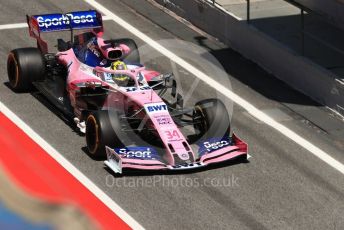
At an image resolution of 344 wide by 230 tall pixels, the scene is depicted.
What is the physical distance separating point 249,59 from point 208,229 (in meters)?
8.82

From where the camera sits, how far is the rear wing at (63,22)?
15.1 meters

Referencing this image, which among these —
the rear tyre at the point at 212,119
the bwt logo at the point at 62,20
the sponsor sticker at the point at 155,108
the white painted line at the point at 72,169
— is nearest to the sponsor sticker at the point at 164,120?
the sponsor sticker at the point at 155,108

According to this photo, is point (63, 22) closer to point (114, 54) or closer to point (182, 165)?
point (114, 54)

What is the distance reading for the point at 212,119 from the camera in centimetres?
1255

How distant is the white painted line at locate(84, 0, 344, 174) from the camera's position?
542 inches

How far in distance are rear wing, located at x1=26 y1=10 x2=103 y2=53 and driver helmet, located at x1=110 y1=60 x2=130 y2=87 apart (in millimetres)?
1791

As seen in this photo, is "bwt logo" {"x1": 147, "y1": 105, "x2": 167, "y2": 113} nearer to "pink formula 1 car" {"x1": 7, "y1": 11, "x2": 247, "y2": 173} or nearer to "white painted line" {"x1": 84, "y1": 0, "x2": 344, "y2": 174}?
"pink formula 1 car" {"x1": 7, "y1": 11, "x2": 247, "y2": 173}

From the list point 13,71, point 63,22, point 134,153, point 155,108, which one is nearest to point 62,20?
point 63,22

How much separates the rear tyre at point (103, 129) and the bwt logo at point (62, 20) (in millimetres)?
3911

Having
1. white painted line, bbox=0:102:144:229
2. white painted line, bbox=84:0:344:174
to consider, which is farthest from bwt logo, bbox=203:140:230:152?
white painted line, bbox=84:0:344:174

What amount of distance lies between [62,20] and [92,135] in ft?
13.6

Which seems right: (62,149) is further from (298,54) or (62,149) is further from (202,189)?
(298,54)

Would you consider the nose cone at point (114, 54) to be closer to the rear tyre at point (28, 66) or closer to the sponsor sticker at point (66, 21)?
the rear tyre at point (28, 66)

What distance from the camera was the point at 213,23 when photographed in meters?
19.4
